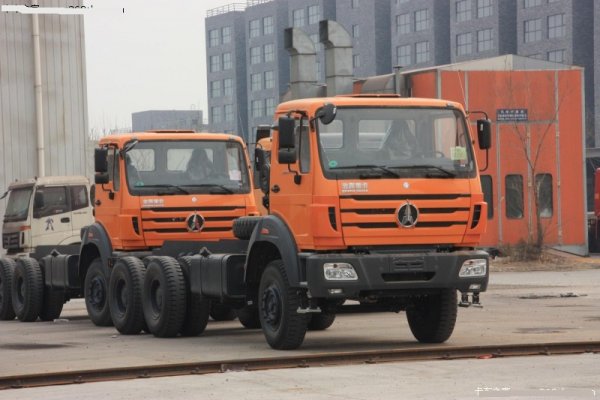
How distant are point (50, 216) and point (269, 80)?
97038mm

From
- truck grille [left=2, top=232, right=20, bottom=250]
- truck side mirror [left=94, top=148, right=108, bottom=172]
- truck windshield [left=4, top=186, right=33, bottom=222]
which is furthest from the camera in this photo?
truck grille [left=2, top=232, right=20, bottom=250]

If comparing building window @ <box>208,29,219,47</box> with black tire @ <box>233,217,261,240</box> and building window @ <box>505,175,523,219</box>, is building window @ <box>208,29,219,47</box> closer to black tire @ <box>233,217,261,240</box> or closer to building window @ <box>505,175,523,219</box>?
building window @ <box>505,175,523,219</box>

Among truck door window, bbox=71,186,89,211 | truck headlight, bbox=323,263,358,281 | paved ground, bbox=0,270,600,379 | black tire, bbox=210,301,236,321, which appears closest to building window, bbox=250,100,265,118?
truck door window, bbox=71,186,89,211

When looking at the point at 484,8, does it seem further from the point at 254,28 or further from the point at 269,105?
the point at 254,28

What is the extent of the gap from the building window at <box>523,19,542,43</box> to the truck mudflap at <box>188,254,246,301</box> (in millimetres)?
80309

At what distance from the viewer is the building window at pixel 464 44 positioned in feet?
328

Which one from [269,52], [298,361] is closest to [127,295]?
[298,361]

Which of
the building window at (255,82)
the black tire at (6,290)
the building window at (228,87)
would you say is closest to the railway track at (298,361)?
the black tire at (6,290)

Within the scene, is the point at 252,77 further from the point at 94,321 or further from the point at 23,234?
the point at 94,321

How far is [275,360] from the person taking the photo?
14.1m

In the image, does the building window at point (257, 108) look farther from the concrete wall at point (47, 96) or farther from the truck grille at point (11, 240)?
the truck grille at point (11, 240)

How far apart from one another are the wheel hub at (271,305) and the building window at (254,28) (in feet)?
377

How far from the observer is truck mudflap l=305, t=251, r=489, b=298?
1510 centimetres

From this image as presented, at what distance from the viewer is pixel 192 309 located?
18.7 m
